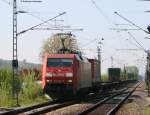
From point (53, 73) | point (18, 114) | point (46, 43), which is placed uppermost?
point (46, 43)

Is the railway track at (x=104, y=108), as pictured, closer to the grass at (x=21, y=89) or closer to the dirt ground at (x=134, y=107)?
the dirt ground at (x=134, y=107)

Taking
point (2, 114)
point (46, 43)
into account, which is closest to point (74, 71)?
point (2, 114)

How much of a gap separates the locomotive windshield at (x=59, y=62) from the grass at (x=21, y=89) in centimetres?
246

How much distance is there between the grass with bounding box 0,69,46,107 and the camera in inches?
1220

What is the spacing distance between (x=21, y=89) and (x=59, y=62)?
5.10 meters

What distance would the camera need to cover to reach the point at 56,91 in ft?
108

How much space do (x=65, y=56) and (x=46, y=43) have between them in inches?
2432

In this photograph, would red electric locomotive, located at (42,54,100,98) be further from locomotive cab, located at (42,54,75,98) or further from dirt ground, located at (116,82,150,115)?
dirt ground, located at (116,82,150,115)

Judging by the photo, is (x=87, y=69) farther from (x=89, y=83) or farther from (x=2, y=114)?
(x=2, y=114)

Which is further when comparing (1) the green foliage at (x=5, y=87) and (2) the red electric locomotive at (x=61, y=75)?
(2) the red electric locomotive at (x=61, y=75)

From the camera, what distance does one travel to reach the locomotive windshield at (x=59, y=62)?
33562 mm

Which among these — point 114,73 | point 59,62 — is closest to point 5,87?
point 59,62

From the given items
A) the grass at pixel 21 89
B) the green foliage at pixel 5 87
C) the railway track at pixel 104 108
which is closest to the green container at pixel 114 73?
the grass at pixel 21 89

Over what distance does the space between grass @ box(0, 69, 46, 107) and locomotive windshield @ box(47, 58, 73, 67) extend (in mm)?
2464
